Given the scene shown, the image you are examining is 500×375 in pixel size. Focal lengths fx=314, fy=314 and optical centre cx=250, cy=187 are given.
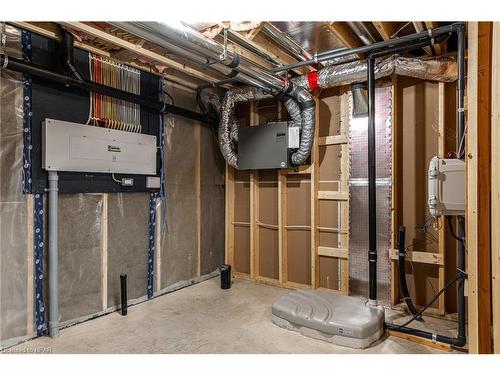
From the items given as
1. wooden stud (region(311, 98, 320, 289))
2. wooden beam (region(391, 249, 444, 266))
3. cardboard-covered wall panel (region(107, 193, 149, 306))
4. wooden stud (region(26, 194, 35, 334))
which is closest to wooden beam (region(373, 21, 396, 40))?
wooden stud (region(311, 98, 320, 289))

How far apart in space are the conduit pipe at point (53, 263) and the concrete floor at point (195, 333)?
0.12m

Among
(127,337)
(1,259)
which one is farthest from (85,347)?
(1,259)

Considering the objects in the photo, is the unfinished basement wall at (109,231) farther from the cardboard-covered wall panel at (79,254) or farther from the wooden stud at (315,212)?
the wooden stud at (315,212)

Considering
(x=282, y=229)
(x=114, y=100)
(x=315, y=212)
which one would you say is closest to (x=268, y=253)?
(x=282, y=229)

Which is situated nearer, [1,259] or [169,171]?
[1,259]

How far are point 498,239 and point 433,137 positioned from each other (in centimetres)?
167

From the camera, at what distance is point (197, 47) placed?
219 centimetres

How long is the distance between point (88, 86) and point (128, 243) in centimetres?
143

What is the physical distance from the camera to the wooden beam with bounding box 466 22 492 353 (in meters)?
1.56

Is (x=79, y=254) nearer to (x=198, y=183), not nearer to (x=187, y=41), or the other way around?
(x=198, y=183)

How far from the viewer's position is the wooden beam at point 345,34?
7.61 ft

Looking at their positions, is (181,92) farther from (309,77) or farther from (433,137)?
(433,137)

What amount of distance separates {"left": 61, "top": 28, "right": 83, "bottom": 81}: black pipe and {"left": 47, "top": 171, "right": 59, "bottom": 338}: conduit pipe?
2.62ft

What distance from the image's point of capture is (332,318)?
2.30m
